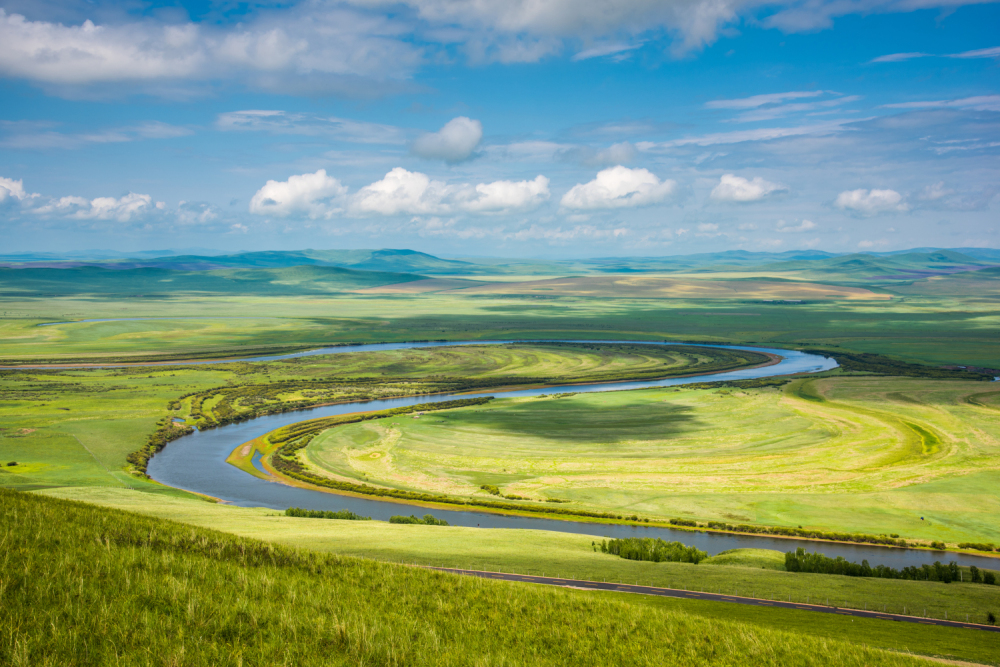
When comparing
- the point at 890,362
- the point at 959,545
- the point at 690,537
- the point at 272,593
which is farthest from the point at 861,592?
the point at 890,362

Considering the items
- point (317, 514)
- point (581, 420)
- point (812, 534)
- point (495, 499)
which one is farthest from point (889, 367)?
point (317, 514)

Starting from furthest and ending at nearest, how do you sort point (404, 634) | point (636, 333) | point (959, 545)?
point (636, 333) → point (959, 545) → point (404, 634)

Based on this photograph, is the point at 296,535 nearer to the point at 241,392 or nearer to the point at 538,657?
the point at 538,657

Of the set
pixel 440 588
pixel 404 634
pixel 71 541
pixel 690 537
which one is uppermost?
pixel 71 541

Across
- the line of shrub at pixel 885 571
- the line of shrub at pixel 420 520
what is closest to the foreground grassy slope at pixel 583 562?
the line of shrub at pixel 885 571

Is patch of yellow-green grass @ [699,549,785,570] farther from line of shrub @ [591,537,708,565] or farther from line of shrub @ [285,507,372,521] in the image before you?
line of shrub @ [285,507,372,521]

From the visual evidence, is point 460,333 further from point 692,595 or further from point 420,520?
point 692,595
